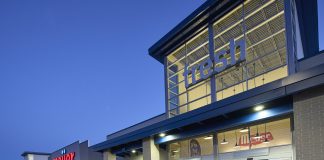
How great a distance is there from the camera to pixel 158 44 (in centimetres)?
1838

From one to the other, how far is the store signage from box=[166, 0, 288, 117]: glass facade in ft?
0.13

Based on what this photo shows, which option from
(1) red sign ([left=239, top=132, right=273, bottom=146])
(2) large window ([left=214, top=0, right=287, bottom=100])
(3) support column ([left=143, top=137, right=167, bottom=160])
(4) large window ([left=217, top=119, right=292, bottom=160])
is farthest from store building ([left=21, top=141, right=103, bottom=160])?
(1) red sign ([left=239, top=132, right=273, bottom=146])

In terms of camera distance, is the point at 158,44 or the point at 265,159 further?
the point at 158,44

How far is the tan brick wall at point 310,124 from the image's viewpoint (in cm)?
905

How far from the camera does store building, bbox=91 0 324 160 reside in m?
9.69

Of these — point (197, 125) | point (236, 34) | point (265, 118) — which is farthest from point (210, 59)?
point (265, 118)

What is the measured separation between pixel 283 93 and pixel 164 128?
6.11m

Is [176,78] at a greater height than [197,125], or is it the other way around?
[176,78]

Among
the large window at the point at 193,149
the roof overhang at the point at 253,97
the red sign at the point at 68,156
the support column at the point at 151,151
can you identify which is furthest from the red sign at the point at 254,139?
the red sign at the point at 68,156

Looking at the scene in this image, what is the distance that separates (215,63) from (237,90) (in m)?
3.30

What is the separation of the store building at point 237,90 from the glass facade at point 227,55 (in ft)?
0.15

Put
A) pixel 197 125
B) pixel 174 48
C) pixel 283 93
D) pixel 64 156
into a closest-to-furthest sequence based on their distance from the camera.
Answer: pixel 283 93, pixel 197 125, pixel 174 48, pixel 64 156

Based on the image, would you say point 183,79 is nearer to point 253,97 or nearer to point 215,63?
point 215,63

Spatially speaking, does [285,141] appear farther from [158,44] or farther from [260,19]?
[158,44]
